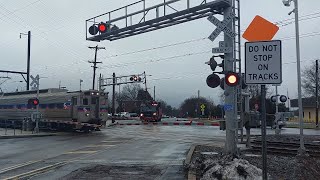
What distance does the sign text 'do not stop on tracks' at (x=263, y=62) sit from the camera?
7.51 m

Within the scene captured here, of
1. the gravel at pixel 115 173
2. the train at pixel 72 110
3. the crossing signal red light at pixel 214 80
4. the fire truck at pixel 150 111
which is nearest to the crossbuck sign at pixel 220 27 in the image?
the crossing signal red light at pixel 214 80

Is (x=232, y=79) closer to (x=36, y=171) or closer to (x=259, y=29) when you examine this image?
(x=259, y=29)

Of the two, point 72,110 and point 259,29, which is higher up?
point 259,29

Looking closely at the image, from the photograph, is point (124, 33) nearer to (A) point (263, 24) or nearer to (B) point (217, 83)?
(B) point (217, 83)

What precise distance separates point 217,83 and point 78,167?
16.5ft

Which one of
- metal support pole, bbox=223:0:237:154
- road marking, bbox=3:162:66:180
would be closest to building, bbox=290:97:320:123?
metal support pole, bbox=223:0:237:154

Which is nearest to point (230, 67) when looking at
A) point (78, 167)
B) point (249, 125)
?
point (249, 125)

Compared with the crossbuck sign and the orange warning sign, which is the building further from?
the orange warning sign

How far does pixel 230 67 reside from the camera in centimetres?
1373

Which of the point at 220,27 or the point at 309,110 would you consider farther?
the point at 309,110

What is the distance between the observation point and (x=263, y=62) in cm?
762

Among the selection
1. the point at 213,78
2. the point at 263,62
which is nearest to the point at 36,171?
the point at 213,78

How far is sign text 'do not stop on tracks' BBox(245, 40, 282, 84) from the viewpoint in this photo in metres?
7.51

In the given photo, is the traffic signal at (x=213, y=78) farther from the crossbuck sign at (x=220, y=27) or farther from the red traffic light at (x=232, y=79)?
the red traffic light at (x=232, y=79)
